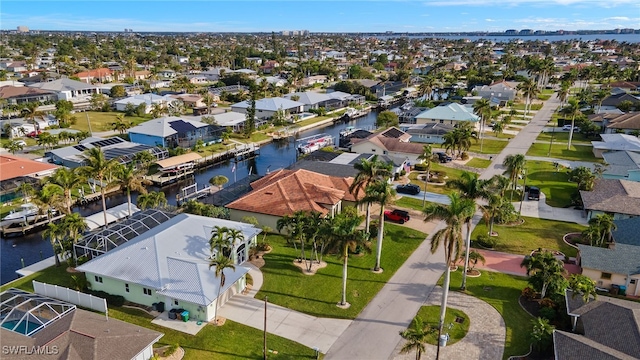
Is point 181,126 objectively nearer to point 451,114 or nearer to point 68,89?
point 451,114

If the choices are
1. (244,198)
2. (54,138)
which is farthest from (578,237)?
(54,138)

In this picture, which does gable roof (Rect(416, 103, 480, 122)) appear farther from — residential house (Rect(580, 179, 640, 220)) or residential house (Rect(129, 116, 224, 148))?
residential house (Rect(129, 116, 224, 148))

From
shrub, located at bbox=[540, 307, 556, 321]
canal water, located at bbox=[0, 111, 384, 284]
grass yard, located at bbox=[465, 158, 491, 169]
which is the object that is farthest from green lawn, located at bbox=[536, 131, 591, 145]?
shrub, located at bbox=[540, 307, 556, 321]

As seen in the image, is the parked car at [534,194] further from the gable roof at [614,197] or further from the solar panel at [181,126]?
the solar panel at [181,126]

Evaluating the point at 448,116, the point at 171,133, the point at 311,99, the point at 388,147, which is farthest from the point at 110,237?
the point at 311,99

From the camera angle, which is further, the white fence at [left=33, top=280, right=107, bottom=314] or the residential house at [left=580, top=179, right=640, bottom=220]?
the residential house at [left=580, top=179, right=640, bottom=220]

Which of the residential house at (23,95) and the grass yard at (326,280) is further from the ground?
the residential house at (23,95)

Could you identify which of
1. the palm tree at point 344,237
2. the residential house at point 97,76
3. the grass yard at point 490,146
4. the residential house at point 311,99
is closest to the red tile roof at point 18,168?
the palm tree at point 344,237
